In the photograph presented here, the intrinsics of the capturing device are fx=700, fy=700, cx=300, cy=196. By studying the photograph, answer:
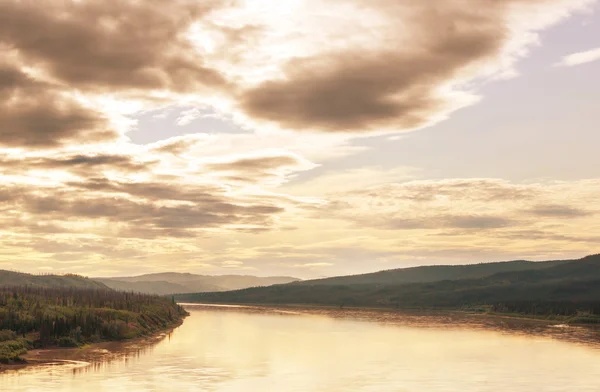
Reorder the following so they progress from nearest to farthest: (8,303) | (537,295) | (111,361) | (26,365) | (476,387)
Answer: (476,387), (26,365), (111,361), (8,303), (537,295)

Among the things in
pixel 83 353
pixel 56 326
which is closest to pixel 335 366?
pixel 83 353

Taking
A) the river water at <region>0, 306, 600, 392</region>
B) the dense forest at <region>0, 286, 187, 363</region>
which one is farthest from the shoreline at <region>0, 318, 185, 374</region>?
the river water at <region>0, 306, 600, 392</region>

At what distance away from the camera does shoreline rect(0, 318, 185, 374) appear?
50281mm

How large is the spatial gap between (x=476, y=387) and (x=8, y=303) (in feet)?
185

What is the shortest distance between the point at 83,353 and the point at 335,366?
20.8 m

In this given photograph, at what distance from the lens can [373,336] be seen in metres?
82.7

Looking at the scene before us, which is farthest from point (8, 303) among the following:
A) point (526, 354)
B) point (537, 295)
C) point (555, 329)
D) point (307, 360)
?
point (537, 295)

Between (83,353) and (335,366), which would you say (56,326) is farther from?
(335,366)

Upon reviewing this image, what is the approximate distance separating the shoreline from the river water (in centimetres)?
125

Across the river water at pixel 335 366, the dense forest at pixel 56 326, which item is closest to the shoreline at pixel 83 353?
the dense forest at pixel 56 326

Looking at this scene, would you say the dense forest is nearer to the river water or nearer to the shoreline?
the shoreline

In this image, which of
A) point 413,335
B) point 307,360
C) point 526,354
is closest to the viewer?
point 307,360

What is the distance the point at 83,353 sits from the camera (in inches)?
2249

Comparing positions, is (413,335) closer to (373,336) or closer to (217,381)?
(373,336)
